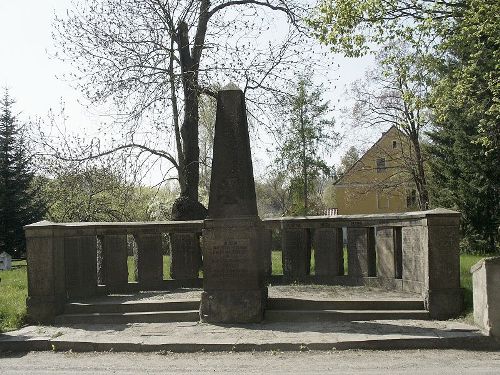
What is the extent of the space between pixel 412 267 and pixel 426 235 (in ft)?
3.47

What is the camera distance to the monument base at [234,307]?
34.0ft

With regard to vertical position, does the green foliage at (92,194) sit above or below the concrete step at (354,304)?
above

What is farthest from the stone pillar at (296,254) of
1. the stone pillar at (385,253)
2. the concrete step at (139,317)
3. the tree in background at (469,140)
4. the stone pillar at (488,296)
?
the tree in background at (469,140)

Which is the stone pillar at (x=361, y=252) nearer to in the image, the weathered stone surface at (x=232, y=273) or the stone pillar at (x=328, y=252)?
the stone pillar at (x=328, y=252)

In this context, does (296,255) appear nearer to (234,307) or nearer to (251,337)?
(234,307)

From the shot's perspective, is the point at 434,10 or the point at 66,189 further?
the point at 66,189

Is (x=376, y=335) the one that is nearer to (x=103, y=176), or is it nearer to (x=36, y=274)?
(x=36, y=274)

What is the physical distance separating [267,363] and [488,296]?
11.0 ft

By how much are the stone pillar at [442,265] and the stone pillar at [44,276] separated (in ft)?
21.2

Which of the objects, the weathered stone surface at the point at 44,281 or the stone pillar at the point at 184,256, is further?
the stone pillar at the point at 184,256

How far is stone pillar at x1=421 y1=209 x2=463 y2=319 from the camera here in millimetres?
10211

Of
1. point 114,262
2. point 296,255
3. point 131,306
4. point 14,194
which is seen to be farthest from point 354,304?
Result: point 14,194

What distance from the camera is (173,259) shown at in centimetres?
1330

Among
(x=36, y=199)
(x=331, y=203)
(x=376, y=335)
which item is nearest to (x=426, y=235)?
(x=376, y=335)
